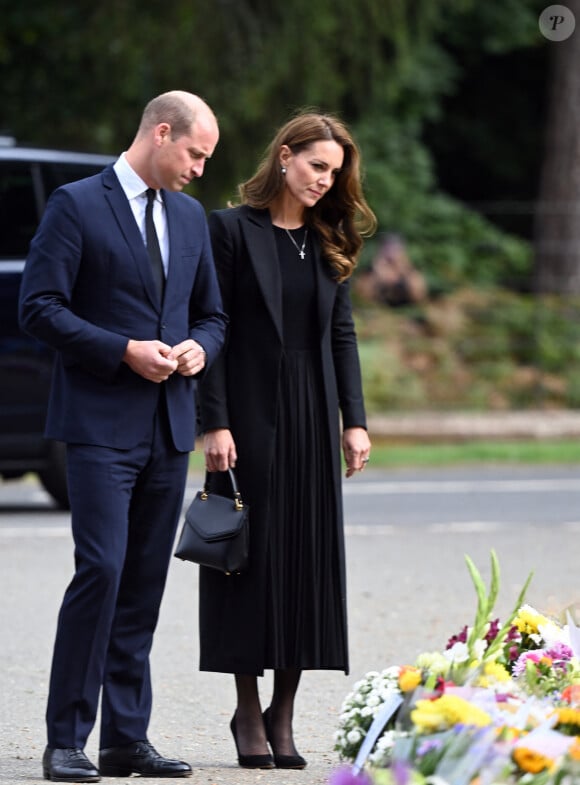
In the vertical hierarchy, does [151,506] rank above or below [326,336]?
below

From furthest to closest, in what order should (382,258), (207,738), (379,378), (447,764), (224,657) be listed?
(382,258) → (379,378) → (207,738) → (224,657) → (447,764)

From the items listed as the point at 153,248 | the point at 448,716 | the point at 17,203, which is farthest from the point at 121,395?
the point at 17,203

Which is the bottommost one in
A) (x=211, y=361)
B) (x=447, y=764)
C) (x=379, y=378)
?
(x=379, y=378)

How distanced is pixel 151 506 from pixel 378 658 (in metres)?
2.31

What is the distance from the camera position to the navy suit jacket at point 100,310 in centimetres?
453

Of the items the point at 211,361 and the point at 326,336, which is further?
the point at 326,336

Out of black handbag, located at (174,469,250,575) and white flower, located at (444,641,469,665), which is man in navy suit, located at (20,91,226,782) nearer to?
black handbag, located at (174,469,250,575)

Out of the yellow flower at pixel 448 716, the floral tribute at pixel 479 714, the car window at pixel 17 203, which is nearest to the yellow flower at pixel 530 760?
the floral tribute at pixel 479 714

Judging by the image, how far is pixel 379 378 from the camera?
17234 mm

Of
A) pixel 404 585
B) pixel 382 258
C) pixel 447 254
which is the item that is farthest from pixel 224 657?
pixel 447 254

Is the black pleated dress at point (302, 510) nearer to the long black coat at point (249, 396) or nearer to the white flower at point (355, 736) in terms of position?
the long black coat at point (249, 396)

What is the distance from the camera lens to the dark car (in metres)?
10.2

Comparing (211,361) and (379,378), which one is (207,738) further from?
(379,378)

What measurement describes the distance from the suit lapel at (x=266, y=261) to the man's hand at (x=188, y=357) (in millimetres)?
432
